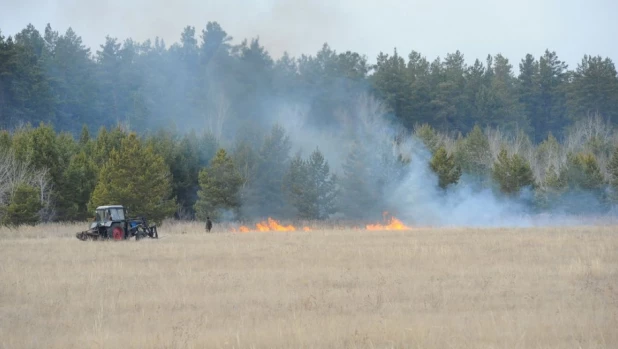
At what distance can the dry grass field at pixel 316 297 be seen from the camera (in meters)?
11.7

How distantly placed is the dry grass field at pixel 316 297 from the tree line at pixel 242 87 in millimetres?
52694

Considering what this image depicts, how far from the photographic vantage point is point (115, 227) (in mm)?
36812

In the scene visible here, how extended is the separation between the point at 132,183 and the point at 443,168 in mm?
24147

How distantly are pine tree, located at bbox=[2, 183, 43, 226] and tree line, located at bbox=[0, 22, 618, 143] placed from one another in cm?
3382

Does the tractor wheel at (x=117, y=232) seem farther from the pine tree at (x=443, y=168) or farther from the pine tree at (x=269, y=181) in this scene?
the pine tree at (x=443, y=168)

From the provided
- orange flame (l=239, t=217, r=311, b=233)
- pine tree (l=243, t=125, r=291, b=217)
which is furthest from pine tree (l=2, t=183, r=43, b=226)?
pine tree (l=243, t=125, r=291, b=217)

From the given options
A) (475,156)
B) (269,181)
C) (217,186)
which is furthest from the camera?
(475,156)

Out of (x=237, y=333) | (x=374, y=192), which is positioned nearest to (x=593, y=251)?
(x=237, y=333)

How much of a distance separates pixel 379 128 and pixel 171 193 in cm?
3092

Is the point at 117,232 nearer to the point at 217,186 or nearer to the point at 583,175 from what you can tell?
the point at 217,186

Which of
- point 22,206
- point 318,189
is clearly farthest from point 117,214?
point 318,189

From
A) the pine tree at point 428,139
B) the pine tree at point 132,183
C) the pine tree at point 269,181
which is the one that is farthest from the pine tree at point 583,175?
the pine tree at point 132,183

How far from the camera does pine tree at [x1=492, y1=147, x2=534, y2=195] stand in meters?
56.9

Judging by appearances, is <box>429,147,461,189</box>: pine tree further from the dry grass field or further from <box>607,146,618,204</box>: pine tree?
the dry grass field
